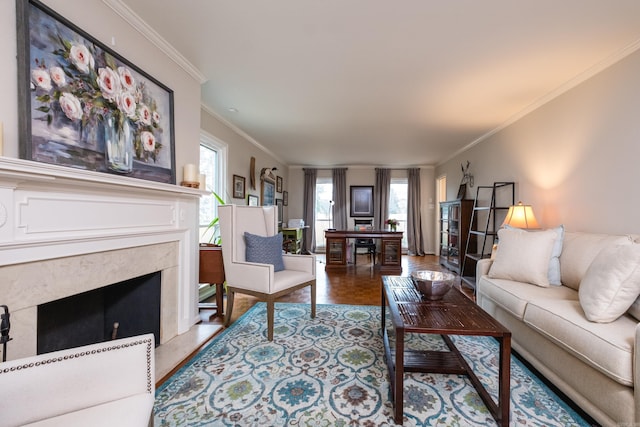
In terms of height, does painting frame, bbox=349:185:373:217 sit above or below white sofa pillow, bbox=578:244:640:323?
above

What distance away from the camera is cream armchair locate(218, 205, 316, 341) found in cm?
231

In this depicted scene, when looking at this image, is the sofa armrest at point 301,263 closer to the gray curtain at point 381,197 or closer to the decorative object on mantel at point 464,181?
the decorative object on mantel at point 464,181

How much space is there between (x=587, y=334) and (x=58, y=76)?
2933mm

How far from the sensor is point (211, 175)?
3.66 m

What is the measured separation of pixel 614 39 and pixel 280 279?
313 cm

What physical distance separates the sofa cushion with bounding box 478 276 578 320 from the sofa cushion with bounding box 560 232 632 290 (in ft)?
0.33

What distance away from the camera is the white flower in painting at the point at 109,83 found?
1.60 m

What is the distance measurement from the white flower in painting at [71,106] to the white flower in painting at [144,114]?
44cm

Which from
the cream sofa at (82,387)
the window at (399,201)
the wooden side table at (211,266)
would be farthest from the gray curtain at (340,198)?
the cream sofa at (82,387)

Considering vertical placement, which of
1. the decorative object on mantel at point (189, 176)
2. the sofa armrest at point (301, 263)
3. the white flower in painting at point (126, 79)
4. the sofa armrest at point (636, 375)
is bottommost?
the sofa armrest at point (636, 375)

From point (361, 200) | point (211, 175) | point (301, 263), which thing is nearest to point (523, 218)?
point (301, 263)

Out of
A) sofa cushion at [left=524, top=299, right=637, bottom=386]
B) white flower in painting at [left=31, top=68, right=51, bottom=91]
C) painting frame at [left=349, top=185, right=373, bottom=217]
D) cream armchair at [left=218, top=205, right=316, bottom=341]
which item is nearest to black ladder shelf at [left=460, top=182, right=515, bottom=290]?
sofa cushion at [left=524, top=299, right=637, bottom=386]

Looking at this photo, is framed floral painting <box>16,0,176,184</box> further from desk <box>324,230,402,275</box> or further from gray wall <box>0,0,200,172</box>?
desk <box>324,230,402,275</box>

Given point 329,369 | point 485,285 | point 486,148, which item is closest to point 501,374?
point 329,369
